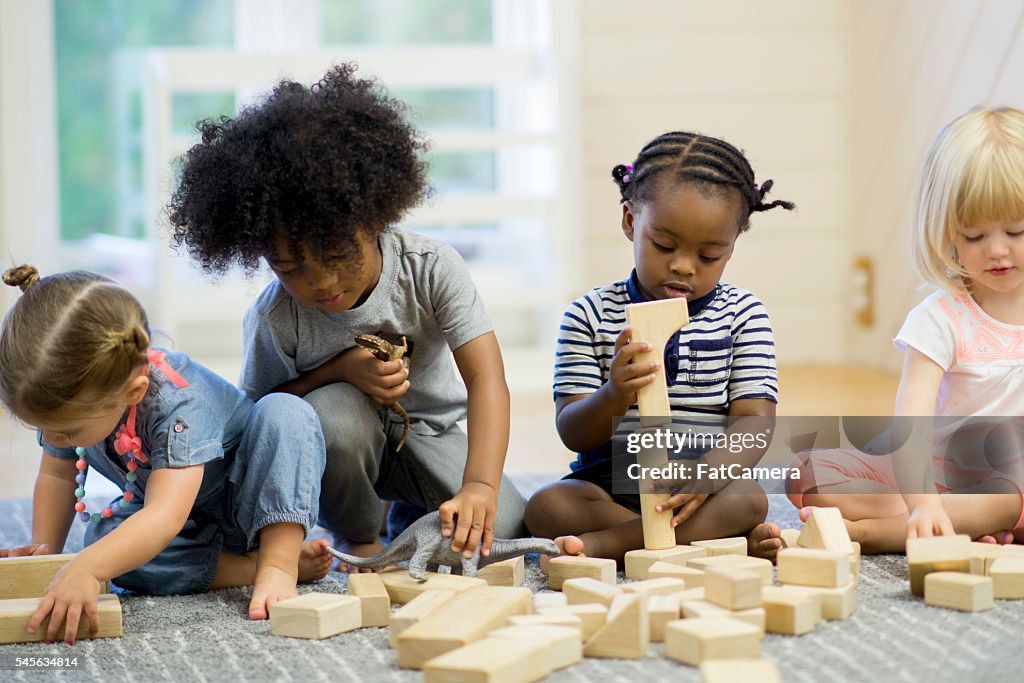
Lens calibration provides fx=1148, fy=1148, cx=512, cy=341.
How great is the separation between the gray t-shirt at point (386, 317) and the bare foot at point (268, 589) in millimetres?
244

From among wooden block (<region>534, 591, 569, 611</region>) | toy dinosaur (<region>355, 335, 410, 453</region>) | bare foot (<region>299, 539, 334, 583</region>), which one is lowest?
bare foot (<region>299, 539, 334, 583</region>)

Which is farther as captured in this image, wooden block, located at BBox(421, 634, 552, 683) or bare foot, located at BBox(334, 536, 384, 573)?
bare foot, located at BBox(334, 536, 384, 573)

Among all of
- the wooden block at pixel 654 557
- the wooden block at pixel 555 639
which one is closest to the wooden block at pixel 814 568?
the wooden block at pixel 654 557

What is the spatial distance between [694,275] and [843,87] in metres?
1.90

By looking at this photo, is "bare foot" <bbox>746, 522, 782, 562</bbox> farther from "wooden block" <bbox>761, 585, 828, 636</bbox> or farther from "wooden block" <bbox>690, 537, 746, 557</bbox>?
"wooden block" <bbox>761, 585, 828, 636</bbox>

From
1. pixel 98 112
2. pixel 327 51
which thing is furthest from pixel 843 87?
pixel 98 112

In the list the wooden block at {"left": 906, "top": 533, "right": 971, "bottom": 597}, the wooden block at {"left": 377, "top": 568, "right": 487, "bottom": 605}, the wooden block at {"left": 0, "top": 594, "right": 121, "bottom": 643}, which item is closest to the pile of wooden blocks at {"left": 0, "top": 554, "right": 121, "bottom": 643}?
the wooden block at {"left": 0, "top": 594, "right": 121, "bottom": 643}

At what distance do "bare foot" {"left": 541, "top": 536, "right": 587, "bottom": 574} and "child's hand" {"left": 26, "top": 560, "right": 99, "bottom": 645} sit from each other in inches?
16.6

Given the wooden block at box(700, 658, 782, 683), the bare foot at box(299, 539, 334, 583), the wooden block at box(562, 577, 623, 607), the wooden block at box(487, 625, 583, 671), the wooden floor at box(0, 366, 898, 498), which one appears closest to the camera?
the wooden block at box(700, 658, 782, 683)

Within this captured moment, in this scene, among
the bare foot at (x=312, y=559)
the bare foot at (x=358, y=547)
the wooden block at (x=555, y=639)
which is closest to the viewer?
the wooden block at (x=555, y=639)

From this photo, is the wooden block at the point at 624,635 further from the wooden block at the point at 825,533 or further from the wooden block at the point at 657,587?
the wooden block at the point at 825,533

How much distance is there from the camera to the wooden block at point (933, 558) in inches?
39.2

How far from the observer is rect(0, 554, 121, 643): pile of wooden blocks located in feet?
3.17

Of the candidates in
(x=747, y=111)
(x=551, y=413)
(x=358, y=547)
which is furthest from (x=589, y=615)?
(x=747, y=111)
